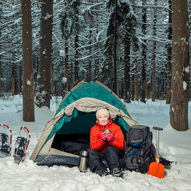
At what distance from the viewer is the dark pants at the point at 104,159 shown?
3.60 meters

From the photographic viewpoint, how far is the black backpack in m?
3.66

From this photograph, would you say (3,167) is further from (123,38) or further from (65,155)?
(123,38)

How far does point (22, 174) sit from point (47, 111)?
5.40 meters

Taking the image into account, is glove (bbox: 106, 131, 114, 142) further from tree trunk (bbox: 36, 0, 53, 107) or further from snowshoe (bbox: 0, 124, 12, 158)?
tree trunk (bbox: 36, 0, 53, 107)

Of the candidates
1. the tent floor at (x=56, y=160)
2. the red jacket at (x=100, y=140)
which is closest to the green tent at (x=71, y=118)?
the tent floor at (x=56, y=160)

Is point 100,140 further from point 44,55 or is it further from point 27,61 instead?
point 44,55

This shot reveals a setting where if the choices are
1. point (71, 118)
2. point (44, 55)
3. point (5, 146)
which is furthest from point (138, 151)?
point (44, 55)

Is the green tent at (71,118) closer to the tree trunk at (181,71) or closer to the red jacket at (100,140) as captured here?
the red jacket at (100,140)

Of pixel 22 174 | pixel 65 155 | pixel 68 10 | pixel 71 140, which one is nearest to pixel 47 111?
pixel 71 140

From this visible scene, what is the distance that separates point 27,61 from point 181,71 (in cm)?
493

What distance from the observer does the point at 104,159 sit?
159 inches

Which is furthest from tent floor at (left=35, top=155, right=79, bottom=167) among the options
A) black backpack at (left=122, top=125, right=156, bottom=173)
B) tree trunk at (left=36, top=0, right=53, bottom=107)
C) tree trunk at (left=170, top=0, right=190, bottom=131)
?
tree trunk at (left=36, top=0, right=53, bottom=107)

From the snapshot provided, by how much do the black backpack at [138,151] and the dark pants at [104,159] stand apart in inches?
9.1

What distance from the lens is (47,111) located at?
880 centimetres
